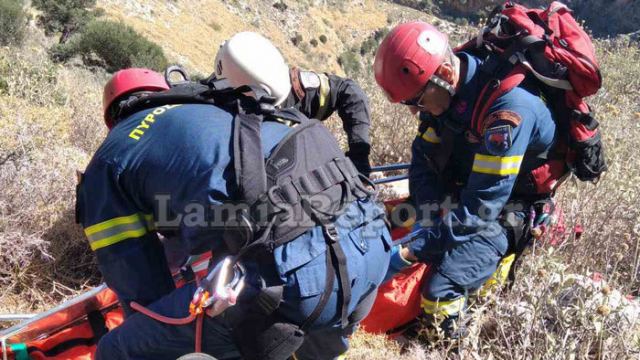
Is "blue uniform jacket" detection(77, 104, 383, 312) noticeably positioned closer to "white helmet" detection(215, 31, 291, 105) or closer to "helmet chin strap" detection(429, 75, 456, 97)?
"white helmet" detection(215, 31, 291, 105)

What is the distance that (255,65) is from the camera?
2.34m

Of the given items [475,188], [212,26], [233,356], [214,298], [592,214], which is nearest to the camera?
[214,298]

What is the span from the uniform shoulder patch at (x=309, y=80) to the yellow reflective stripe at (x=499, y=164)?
1322 millimetres

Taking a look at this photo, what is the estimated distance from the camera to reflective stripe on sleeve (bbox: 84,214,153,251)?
6.23 ft

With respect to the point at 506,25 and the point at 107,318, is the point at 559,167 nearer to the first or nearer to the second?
the point at 506,25

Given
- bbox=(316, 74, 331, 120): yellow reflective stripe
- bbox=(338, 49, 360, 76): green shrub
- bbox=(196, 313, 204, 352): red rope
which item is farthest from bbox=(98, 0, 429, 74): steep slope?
bbox=(196, 313, 204, 352): red rope

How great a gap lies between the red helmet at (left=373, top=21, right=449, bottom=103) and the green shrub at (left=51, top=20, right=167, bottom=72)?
492 inches

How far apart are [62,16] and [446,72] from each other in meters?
18.6

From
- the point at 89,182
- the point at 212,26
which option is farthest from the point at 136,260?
the point at 212,26

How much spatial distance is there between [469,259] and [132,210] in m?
1.92

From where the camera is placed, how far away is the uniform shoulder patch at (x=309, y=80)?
3617mm

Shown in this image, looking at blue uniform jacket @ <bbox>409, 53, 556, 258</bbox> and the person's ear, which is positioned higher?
the person's ear

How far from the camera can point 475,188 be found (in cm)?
282

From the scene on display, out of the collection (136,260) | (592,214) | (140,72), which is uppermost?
(140,72)
